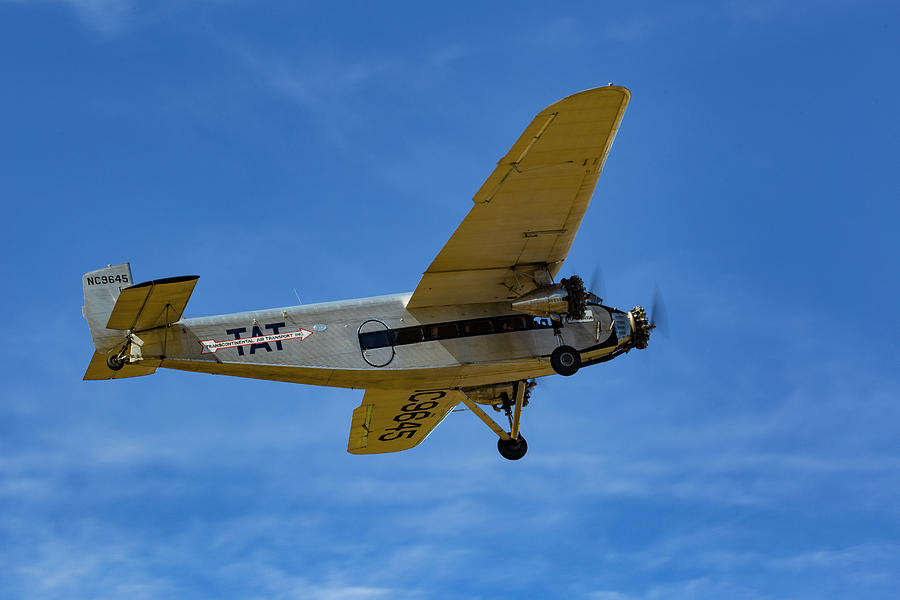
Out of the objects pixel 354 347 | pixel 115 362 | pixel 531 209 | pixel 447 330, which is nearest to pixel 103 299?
pixel 115 362

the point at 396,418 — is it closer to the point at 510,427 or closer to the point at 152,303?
A: the point at 510,427

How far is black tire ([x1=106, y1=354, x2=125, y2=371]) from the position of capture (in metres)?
19.6

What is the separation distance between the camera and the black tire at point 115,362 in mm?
19625

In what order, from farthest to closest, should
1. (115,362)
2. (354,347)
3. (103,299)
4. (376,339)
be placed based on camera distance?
(376,339), (354,347), (103,299), (115,362)

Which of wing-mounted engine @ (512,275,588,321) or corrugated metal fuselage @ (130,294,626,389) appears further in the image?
wing-mounted engine @ (512,275,588,321)

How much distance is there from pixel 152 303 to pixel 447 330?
632 centimetres

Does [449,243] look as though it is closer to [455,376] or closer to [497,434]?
[455,376]

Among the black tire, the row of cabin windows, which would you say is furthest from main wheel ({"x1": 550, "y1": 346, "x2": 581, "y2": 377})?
the black tire

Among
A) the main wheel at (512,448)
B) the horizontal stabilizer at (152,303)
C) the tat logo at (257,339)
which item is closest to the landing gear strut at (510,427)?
the main wheel at (512,448)

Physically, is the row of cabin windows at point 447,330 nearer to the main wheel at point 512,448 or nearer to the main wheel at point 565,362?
the main wheel at point 565,362

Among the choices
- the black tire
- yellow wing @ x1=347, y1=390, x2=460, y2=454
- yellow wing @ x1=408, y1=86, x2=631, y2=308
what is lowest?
the black tire

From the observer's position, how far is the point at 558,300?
69.7ft

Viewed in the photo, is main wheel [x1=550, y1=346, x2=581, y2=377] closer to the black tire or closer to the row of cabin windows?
the row of cabin windows

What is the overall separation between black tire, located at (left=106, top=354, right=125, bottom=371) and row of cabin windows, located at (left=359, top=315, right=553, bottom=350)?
4.94 metres
